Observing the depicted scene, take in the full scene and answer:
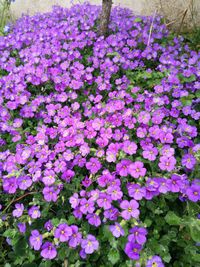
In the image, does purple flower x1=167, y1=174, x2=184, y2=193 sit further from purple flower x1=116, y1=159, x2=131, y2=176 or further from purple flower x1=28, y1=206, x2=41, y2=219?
purple flower x1=28, y1=206, x2=41, y2=219

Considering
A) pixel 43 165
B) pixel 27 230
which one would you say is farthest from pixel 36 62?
pixel 27 230

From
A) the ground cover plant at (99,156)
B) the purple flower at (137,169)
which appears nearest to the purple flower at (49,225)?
the ground cover plant at (99,156)

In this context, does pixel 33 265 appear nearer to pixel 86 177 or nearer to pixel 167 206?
pixel 86 177

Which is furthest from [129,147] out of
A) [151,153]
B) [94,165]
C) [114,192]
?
[114,192]

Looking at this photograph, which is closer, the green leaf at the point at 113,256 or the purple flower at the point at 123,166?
the green leaf at the point at 113,256

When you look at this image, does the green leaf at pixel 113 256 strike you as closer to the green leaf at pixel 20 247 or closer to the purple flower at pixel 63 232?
the purple flower at pixel 63 232
